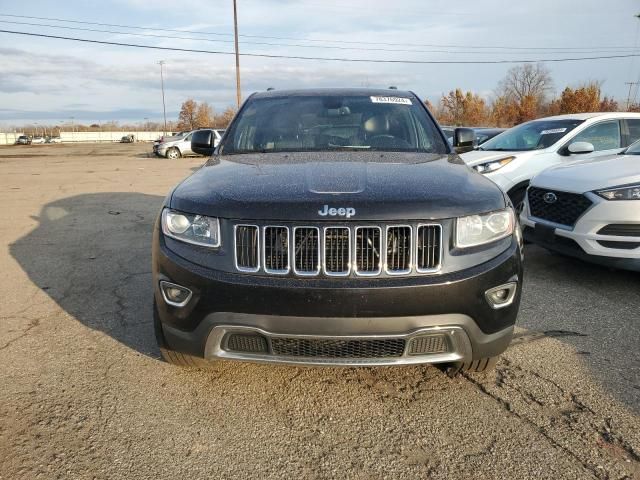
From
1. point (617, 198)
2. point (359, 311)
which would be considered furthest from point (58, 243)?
point (617, 198)

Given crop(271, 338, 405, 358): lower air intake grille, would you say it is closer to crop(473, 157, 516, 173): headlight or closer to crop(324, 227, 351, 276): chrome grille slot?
crop(324, 227, 351, 276): chrome grille slot

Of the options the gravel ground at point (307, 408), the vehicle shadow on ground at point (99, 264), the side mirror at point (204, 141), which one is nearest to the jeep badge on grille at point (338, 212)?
the gravel ground at point (307, 408)

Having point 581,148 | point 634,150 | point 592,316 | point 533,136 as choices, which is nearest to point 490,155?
point 533,136

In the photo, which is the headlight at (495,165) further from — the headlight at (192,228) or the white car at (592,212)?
the headlight at (192,228)

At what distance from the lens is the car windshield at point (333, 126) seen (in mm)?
3629

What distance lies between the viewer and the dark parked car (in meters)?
2.25

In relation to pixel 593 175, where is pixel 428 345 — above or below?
below

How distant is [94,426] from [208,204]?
3.99ft

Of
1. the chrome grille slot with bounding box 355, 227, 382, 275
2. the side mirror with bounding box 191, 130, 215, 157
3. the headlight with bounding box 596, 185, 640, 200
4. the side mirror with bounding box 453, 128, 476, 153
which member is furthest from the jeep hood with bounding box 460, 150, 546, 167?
the chrome grille slot with bounding box 355, 227, 382, 275

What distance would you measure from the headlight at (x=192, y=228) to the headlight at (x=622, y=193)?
141 inches

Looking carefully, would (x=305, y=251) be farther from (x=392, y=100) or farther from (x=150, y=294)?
(x=150, y=294)

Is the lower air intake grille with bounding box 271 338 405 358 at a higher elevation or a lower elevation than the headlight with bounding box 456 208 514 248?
lower

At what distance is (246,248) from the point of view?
233 centimetres

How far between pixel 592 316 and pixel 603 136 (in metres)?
4.27
